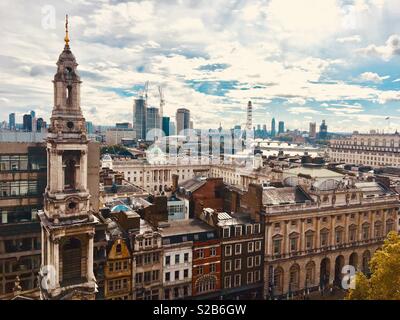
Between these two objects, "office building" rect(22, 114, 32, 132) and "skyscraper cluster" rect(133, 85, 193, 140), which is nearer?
"office building" rect(22, 114, 32, 132)

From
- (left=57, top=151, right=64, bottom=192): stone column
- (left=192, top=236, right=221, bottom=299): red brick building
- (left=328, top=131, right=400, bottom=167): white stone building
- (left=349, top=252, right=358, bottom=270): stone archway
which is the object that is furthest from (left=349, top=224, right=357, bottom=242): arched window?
(left=328, top=131, right=400, bottom=167): white stone building

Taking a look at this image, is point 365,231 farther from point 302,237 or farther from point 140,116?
point 140,116

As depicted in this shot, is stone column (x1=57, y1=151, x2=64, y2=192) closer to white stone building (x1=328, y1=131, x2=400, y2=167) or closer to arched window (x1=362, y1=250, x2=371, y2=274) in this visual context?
arched window (x1=362, y1=250, x2=371, y2=274)

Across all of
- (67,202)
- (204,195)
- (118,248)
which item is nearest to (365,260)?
(204,195)
